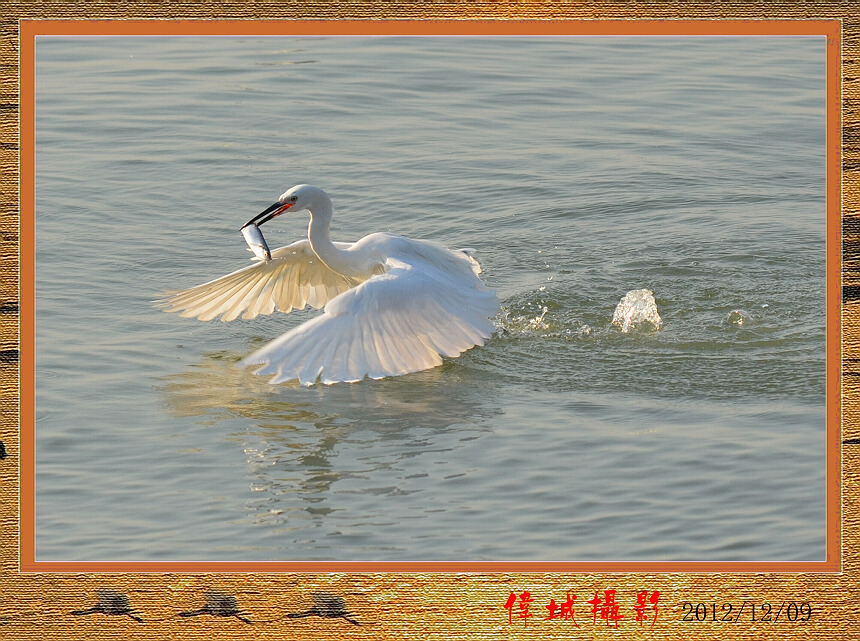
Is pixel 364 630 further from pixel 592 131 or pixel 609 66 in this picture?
pixel 592 131

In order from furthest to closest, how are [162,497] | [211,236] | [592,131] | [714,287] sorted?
[592,131] → [211,236] → [714,287] → [162,497]

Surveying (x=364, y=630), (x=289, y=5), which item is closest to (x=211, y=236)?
(x=289, y=5)

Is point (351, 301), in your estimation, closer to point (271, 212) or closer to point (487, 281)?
point (271, 212)

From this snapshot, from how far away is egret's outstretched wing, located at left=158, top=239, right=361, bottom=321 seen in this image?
6332 millimetres

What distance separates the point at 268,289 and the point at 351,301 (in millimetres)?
1579

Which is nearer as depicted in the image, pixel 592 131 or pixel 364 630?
pixel 364 630

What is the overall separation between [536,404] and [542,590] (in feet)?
7.73

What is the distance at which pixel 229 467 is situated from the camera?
191 inches

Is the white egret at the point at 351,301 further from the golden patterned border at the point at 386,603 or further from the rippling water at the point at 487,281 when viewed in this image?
the golden patterned border at the point at 386,603

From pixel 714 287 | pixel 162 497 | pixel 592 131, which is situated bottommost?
pixel 162 497

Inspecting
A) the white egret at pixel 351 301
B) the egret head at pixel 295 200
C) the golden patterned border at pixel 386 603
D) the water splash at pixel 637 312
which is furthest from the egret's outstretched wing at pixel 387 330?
the golden patterned border at pixel 386 603

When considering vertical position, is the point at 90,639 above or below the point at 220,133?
below

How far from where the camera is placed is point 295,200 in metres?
5.90

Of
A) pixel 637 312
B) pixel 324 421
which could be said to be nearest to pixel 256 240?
pixel 324 421
